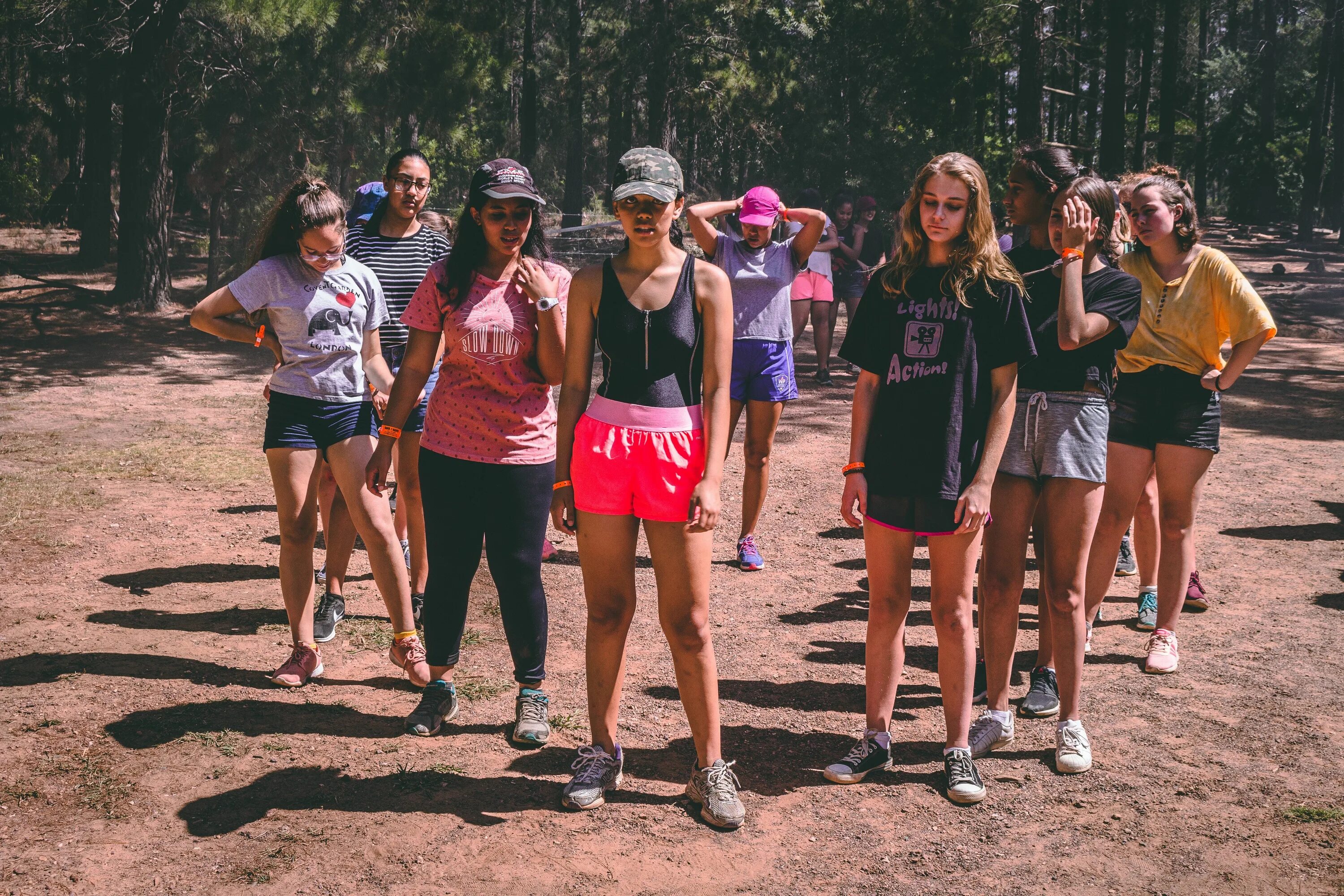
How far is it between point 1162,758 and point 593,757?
2.06 metres

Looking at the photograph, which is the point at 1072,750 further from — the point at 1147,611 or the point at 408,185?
the point at 408,185

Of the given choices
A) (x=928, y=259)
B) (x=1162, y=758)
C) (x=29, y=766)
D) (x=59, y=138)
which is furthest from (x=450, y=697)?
(x=59, y=138)

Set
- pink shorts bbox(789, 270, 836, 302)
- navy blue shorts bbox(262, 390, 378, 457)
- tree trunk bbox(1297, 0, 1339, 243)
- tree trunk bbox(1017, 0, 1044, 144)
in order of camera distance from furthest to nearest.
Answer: tree trunk bbox(1297, 0, 1339, 243), tree trunk bbox(1017, 0, 1044, 144), pink shorts bbox(789, 270, 836, 302), navy blue shorts bbox(262, 390, 378, 457)

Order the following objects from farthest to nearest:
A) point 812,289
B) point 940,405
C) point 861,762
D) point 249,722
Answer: point 812,289 < point 249,722 < point 861,762 < point 940,405

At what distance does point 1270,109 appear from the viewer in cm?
4209

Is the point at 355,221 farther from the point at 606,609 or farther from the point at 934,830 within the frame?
the point at 934,830

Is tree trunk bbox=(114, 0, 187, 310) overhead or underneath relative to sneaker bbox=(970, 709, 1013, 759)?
overhead

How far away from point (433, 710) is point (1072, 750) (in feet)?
7.58

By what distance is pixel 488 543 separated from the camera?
13.4 feet

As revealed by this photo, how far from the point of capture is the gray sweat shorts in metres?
3.93

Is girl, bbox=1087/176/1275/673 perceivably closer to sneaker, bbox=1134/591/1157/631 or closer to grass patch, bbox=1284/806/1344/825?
sneaker, bbox=1134/591/1157/631

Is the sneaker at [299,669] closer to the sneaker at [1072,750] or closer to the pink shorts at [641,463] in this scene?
the pink shorts at [641,463]

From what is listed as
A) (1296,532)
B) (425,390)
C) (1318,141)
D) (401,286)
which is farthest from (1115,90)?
(1318,141)

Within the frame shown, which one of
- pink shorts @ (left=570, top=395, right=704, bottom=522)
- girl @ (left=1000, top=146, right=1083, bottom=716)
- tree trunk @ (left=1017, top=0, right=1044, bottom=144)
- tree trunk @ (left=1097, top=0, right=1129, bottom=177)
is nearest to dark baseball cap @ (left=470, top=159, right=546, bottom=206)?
pink shorts @ (left=570, top=395, right=704, bottom=522)
